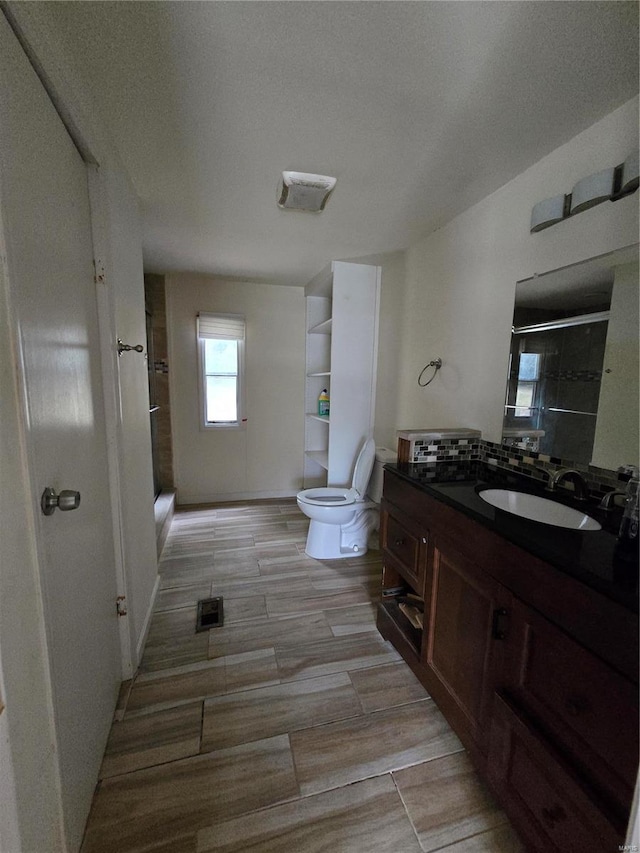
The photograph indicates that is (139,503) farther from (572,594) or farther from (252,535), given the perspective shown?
(572,594)

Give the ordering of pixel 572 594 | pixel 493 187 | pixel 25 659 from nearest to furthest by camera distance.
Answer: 1. pixel 25 659
2. pixel 572 594
3. pixel 493 187

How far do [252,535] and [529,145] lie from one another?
2925 mm

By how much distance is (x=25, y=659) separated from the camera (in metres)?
0.64

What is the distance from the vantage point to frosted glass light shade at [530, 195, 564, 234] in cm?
128

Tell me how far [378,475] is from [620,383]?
5.00 ft

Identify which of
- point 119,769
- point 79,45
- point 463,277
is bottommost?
point 119,769

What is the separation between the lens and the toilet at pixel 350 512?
2332 millimetres

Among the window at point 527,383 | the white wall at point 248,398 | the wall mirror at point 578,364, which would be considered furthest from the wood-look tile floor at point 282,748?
the white wall at point 248,398

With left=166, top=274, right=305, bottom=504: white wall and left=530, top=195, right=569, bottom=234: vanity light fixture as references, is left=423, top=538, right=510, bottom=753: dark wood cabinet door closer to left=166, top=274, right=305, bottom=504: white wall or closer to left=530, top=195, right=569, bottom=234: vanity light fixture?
left=530, top=195, right=569, bottom=234: vanity light fixture

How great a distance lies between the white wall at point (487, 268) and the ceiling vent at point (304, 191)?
0.84 metres

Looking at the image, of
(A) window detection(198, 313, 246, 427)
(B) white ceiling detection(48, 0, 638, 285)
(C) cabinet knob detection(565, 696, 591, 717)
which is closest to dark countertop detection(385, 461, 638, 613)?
(C) cabinet knob detection(565, 696, 591, 717)

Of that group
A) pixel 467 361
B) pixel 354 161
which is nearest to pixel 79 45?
pixel 354 161

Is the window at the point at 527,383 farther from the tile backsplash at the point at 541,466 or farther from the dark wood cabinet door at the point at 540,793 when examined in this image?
the dark wood cabinet door at the point at 540,793

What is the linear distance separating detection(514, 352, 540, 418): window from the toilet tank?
987mm
